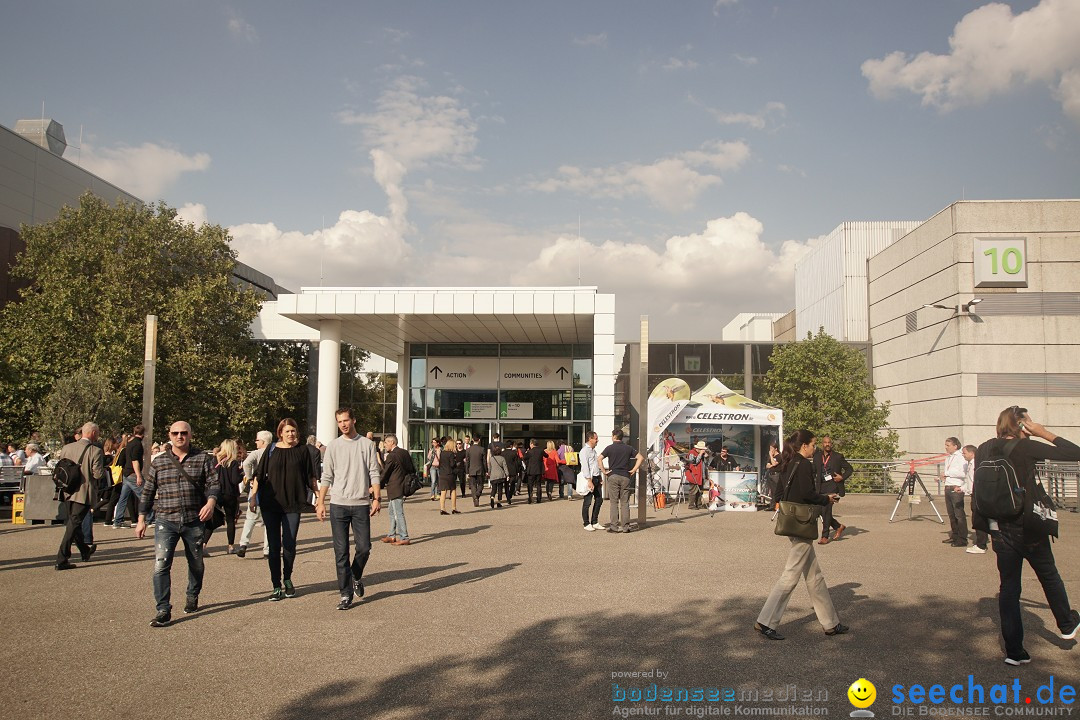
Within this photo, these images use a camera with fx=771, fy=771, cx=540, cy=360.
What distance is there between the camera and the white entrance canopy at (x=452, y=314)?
22922 mm

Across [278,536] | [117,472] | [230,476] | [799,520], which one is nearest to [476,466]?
[117,472]

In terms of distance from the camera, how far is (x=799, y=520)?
6262 millimetres

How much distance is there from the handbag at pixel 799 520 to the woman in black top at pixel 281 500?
4.44 meters

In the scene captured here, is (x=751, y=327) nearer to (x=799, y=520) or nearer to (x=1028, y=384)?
(x=1028, y=384)

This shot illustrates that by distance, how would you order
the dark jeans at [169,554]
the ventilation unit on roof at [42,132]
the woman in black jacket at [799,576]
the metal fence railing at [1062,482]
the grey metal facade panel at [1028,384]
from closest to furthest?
the woman in black jacket at [799,576] → the dark jeans at [169,554] → the metal fence railing at [1062,482] → the grey metal facade panel at [1028,384] → the ventilation unit on roof at [42,132]

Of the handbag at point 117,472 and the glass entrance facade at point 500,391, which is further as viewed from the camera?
the glass entrance facade at point 500,391

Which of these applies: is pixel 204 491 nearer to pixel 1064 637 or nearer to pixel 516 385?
pixel 1064 637

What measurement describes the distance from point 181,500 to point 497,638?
307cm

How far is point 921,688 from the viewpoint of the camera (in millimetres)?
4875

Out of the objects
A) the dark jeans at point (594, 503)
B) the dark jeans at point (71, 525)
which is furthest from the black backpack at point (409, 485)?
the dark jeans at point (71, 525)

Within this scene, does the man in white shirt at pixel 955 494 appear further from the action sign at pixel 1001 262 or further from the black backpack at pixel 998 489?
the action sign at pixel 1001 262

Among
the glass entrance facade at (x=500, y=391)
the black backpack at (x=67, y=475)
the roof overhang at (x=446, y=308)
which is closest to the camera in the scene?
the black backpack at (x=67, y=475)

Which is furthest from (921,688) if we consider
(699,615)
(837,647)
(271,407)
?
(271,407)

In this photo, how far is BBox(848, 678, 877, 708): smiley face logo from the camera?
4500 millimetres
